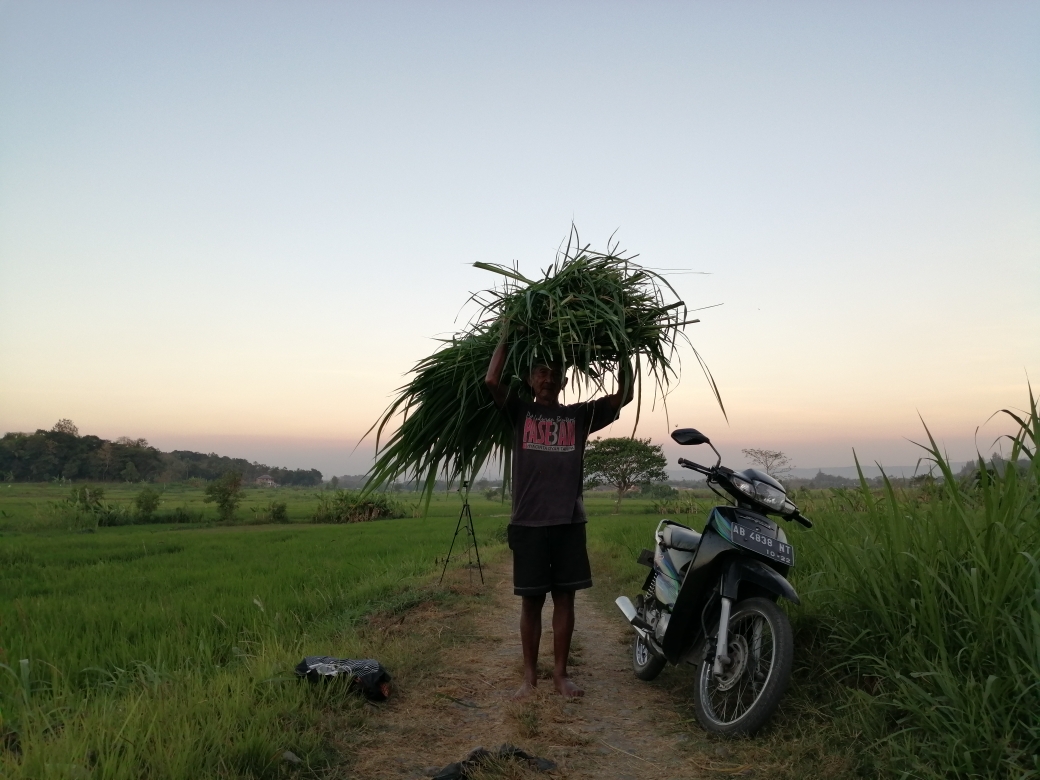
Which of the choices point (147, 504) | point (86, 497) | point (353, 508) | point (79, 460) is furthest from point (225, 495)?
point (79, 460)

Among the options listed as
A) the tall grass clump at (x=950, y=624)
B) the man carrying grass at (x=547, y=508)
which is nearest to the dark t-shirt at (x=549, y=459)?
the man carrying grass at (x=547, y=508)

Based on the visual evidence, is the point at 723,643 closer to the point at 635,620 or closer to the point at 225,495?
the point at 635,620

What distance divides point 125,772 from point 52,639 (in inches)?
138

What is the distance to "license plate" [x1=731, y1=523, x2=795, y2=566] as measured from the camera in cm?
291

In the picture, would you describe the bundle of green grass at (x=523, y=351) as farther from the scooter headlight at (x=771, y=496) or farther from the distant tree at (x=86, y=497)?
the distant tree at (x=86, y=497)

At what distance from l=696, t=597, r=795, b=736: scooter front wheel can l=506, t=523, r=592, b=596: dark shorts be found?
85 cm

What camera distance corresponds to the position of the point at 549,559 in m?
3.67

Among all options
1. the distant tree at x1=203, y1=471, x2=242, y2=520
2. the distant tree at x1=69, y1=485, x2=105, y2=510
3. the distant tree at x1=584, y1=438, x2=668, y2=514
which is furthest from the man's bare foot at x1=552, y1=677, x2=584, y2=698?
the distant tree at x1=584, y1=438, x2=668, y2=514

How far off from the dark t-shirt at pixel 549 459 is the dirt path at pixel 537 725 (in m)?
0.96

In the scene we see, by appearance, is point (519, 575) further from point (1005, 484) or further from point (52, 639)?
point (52, 639)

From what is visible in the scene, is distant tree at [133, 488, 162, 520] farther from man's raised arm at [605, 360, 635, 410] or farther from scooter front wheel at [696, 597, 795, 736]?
scooter front wheel at [696, 597, 795, 736]

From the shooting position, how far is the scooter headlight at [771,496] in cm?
309

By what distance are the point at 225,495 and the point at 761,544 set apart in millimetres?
28940

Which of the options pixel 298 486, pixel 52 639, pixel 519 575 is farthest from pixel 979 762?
pixel 298 486
